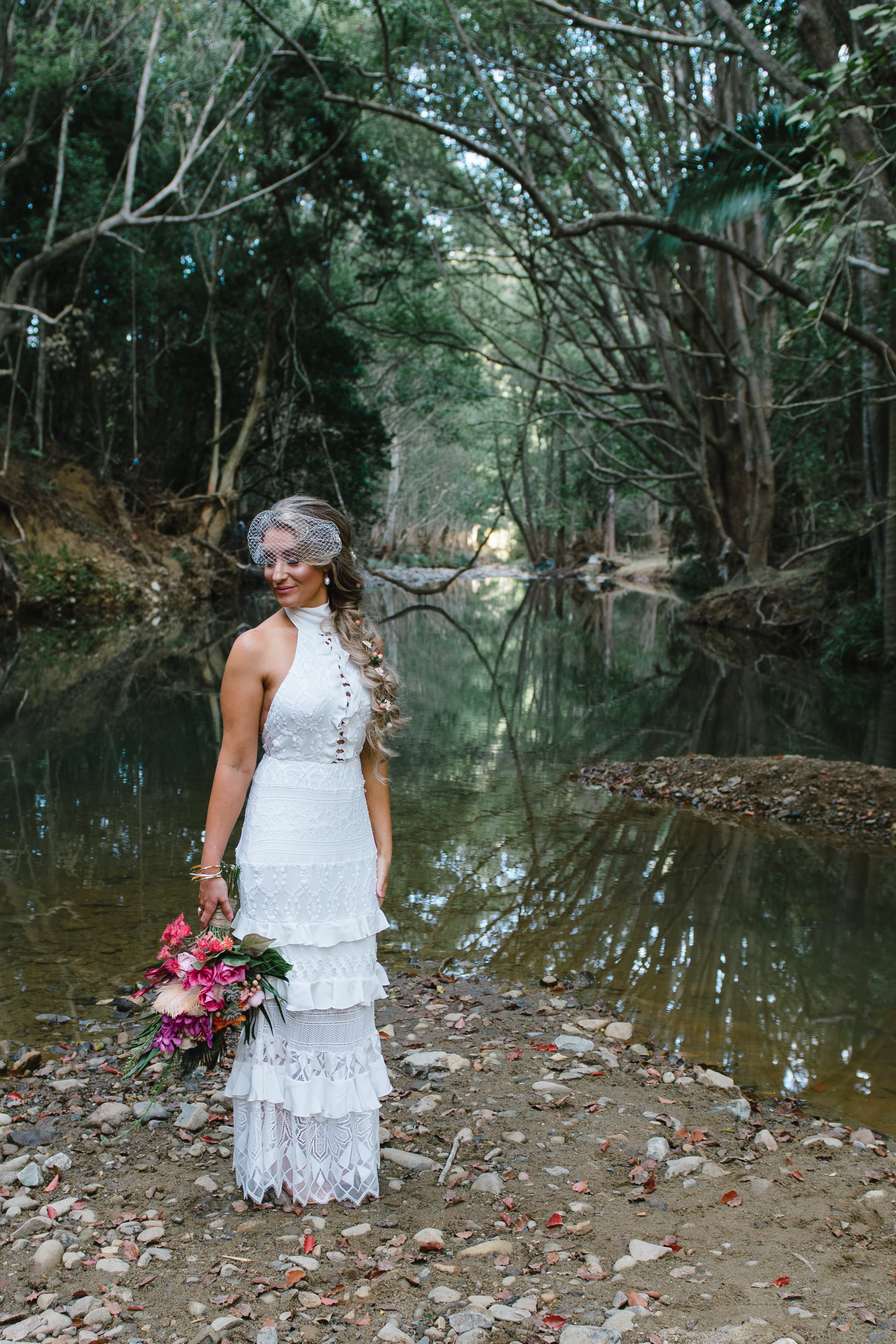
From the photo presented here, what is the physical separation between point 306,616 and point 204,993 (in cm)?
128

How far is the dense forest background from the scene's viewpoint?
1367cm

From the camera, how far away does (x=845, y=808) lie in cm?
916

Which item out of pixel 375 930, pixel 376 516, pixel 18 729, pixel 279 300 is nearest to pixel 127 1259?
pixel 375 930

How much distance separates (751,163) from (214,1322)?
14123mm

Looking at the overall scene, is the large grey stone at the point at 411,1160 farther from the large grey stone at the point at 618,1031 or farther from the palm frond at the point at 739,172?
the palm frond at the point at 739,172

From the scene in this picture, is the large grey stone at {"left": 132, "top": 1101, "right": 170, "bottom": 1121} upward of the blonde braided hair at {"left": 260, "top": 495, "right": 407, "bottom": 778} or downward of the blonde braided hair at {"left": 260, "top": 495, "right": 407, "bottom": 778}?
downward

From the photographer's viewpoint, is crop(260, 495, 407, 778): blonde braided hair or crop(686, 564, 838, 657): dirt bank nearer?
crop(260, 495, 407, 778): blonde braided hair

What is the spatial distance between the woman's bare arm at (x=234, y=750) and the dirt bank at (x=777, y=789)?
6.54 metres

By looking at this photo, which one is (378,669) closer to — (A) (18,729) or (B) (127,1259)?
(B) (127,1259)

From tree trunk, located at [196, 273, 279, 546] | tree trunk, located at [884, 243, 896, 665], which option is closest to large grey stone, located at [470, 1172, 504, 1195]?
tree trunk, located at [884, 243, 896, 665]

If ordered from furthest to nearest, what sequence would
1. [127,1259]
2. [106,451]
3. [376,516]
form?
[376,516] → [106,451] → [127,1259]

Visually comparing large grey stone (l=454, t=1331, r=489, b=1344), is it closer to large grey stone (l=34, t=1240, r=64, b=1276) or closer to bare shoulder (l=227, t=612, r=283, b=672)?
large grey stone (l=34, t=1240, r=64, b=1276)

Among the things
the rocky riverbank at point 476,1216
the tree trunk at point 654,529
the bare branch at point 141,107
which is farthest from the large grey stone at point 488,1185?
the tree trunk at point 654,529

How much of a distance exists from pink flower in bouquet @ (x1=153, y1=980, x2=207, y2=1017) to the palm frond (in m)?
12.4
